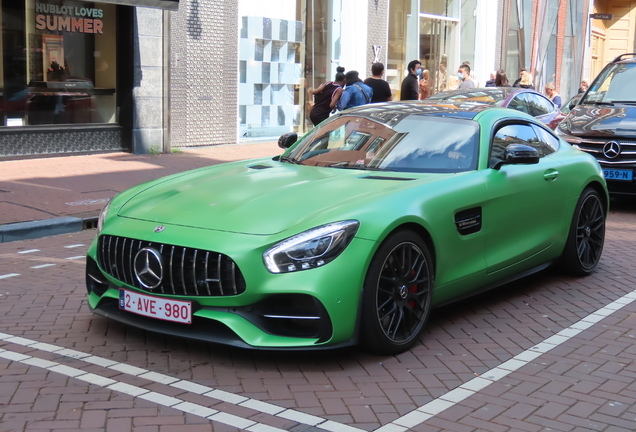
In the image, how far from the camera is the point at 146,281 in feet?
15.1

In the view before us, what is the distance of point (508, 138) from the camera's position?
6137 millimetres

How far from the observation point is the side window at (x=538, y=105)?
1312cm

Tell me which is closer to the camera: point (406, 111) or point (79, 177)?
point (406, 111)

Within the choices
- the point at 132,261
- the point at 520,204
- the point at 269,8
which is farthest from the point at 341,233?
the point at 269,8

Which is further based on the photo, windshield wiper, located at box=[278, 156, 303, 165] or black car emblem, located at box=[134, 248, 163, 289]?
windshield wiper, located at box=[278, 156, 303, 165]

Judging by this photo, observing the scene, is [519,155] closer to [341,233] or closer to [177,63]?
[341,233]

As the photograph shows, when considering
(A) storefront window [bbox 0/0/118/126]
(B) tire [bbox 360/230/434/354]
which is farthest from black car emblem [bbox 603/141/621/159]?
(A) storefront window [bbox 0/0/118/126]

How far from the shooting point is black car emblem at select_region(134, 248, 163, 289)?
4.55m

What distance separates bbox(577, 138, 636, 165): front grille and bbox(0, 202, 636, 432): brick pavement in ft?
14.5

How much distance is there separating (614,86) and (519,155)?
22.3 ft

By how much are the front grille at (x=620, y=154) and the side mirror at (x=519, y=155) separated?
5135mm

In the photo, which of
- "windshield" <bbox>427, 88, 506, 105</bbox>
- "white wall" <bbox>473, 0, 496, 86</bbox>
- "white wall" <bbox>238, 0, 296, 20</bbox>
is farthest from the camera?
"white wall" <bbox>473, 0, 496, 86</bbox>

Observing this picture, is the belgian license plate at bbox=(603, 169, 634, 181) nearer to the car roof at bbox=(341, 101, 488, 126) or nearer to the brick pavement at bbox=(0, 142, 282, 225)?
the car roof at bbox=(341, 101, 488, 126)

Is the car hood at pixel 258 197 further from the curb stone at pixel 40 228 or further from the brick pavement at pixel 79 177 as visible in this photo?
the brick pavement at pixel 79 177
